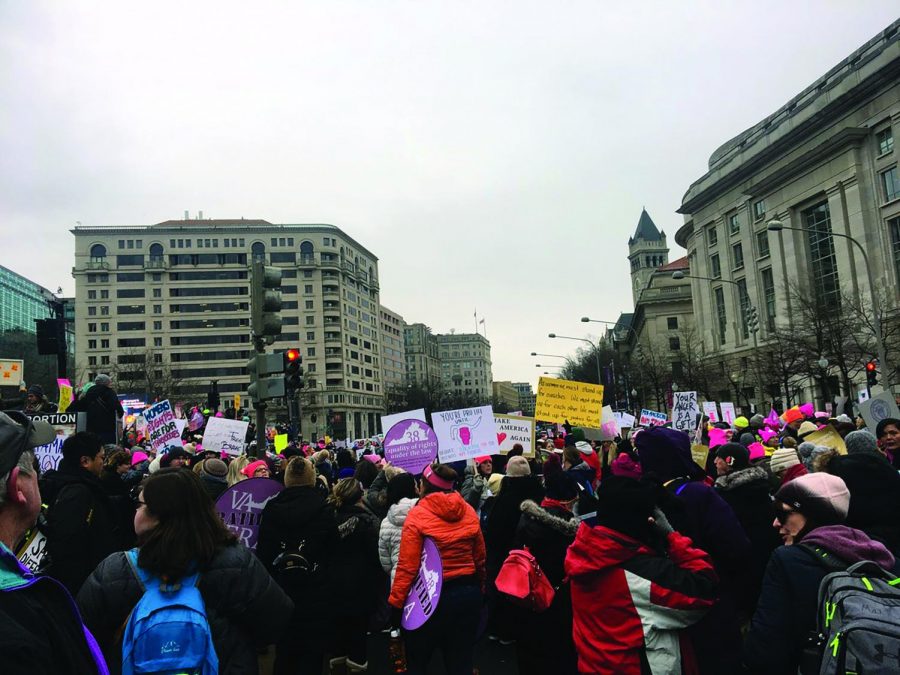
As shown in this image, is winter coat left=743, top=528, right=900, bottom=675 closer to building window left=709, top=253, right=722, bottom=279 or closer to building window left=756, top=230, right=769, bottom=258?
building window left=756, top=230, right=769, bottom=258

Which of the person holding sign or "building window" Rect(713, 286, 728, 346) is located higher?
"building window" Rect(713, 286, 728, 346)

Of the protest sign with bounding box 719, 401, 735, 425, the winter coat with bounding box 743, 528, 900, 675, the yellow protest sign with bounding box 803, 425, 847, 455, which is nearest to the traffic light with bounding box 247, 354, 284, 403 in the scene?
the winter coat with bounding box 743, 528, 900, 675

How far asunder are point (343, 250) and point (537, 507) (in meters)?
123

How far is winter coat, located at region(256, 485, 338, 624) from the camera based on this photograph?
5211mm

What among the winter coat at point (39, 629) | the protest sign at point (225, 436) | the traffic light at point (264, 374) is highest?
the traffic light at point (264, 374)

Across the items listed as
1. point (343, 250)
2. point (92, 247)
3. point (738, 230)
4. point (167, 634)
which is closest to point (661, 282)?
point (738, 230)

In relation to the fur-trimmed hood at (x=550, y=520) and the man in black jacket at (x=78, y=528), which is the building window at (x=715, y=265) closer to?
the fur-trimmed hood at (x=550, y=520)

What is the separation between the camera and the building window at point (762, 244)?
201 ft

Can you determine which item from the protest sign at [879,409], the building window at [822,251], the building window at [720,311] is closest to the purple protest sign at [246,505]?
the protest sign at [879,409]

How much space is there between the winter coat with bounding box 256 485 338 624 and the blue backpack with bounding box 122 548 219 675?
216 cm

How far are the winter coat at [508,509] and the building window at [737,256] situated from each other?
65.6 meters

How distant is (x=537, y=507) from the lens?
5.62 meters

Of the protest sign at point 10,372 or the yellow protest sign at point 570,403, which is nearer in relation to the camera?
the yellow protest sign at point 570,403

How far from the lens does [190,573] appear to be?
10.5 feet
